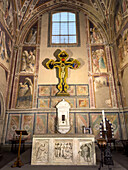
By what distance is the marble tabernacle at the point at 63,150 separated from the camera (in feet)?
15.8

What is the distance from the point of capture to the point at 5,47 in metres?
9.20

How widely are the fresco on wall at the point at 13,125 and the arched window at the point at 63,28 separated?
597 centimetres

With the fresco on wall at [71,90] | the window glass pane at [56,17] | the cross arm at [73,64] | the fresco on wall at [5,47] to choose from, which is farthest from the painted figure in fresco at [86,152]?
the window glass pane at [56,17]

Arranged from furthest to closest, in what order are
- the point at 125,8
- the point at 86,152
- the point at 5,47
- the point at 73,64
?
the point at 73,64, the point at 5,47, the point at 125,8, the point at 86,152

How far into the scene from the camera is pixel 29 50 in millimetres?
10805

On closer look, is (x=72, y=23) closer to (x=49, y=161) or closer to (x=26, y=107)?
(x=26, y=107)

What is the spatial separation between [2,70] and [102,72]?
6424 millimetres

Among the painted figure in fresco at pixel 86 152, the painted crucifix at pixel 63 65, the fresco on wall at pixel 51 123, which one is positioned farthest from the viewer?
the painted crucifix at pixel 63 65

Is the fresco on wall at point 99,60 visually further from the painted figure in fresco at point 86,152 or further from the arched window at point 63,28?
the painted figure in fresco at point 86,152

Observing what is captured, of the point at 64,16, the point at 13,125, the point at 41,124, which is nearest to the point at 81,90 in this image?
the point at 41,124

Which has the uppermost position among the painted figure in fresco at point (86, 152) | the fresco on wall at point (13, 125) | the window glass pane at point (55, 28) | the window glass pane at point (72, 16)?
the window glass pane at point (72, 16)

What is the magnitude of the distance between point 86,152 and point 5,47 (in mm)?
7744

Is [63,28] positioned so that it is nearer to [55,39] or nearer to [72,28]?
[72,28]

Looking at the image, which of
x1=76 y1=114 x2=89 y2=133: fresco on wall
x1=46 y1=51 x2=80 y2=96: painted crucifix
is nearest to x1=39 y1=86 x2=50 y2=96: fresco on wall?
x1=46 y1=51 x2=80 y2=96: painted crucifix
